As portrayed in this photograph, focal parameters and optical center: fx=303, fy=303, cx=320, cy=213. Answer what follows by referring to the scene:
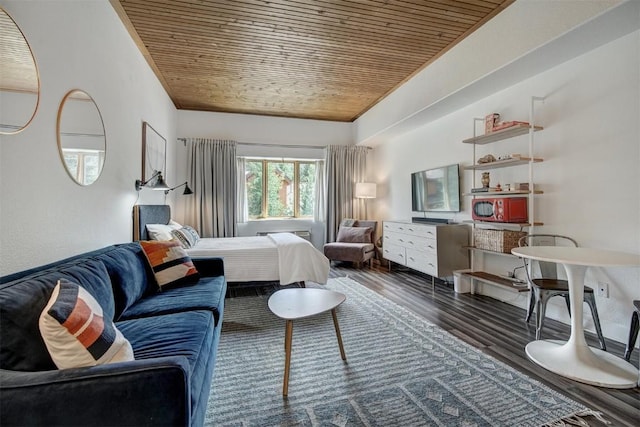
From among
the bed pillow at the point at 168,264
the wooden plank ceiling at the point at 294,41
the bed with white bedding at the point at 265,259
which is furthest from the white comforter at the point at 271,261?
the wooden plank ceiling at the point at 294,41

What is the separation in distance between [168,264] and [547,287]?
9.91 feet

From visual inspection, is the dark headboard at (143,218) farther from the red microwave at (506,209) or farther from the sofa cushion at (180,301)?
the red microwave at (506,209)

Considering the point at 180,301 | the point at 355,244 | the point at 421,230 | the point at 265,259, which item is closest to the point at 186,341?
the point at 180,301

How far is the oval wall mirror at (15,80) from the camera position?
4.42 feet

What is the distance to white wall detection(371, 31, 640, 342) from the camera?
2322mm

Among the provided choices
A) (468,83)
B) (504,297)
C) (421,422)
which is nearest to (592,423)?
(421,422)

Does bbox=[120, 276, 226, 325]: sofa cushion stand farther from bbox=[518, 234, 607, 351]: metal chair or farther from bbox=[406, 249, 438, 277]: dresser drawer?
bbox=[406, 249, 438, 277]: dresser drawer

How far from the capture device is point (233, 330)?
2.65 meters

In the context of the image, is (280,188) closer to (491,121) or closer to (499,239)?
(491,121)

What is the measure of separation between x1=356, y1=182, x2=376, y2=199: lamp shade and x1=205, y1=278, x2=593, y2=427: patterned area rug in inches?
137

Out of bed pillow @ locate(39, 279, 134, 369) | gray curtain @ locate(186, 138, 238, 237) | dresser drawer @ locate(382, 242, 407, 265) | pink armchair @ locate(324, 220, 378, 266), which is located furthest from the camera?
gray curtain @ locate(186, 138, 238, 237)

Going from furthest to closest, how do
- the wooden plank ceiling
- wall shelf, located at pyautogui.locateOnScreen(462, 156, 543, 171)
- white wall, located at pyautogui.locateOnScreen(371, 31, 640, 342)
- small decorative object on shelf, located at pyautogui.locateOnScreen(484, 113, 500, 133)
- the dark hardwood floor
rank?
small decorative object on shelf, located at pyautogui.locateOnScreen(484, 113, 500, 133), wall shelf, located at pyautogui.locateOnScreen(462, 156, 543, 171), the wooden plank ceiling, white wall, located at pyautogui.locateOnScreen(371, 31, 640, 342), the dark hardwood floor

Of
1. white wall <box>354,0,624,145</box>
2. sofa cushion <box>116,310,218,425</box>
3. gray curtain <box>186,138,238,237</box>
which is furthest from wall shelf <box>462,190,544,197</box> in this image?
gray curtain <box>186,138,238,237</box>

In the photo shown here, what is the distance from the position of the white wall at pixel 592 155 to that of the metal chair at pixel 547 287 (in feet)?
0.36
